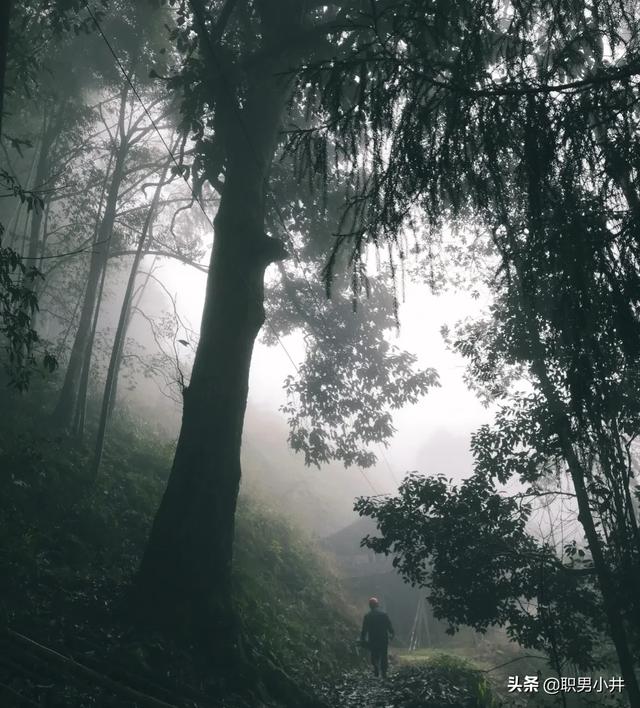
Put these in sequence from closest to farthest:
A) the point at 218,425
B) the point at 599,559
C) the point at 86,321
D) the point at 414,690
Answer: the point at 599,559 → the point at 218,425 → the point at 414,690 → the point at 86,321

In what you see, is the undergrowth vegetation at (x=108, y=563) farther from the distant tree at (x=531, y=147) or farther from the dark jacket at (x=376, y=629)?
the distant tree at (x=531, y=147)

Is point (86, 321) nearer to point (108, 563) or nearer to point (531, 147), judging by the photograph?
point (108, 563)

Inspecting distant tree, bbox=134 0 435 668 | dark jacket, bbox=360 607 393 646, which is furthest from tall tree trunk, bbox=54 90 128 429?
dark jacket, bbox=360 607 393 646

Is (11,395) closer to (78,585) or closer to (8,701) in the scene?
(78,585)

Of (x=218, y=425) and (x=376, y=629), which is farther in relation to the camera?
(x=376, y=629)

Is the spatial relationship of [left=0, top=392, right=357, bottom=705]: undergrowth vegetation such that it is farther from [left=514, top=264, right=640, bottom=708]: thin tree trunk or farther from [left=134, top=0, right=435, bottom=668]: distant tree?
[left=514, top=264, right=640, bottom=708]: thin tree trunk

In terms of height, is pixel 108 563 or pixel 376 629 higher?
pixel 108 563

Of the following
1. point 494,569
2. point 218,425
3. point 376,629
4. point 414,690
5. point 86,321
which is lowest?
point 414,690

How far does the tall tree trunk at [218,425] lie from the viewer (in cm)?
542

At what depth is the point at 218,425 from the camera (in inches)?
243

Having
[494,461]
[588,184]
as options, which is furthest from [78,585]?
[588,184]

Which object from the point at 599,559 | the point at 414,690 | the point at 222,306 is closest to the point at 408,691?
the point at 414,690

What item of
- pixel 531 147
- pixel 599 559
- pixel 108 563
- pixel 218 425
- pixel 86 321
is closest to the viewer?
pixel 531 147

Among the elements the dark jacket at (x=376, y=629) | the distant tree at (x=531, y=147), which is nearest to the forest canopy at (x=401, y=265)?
the distant tree at (x=531, y=147)
